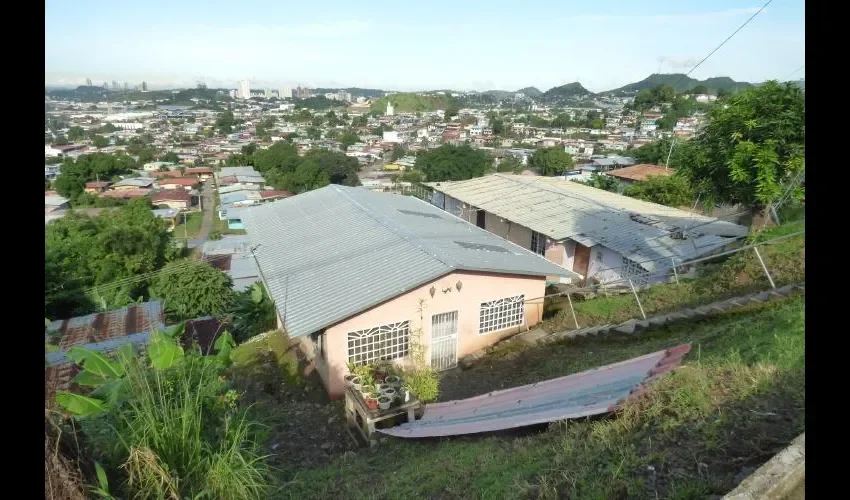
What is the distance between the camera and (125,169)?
68312 mm

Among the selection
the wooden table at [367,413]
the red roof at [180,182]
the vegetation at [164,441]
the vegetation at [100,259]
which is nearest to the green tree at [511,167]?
the red roof at [180,182]

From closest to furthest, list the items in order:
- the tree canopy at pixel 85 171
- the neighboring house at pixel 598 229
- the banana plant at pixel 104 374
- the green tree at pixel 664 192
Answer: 1. the banana plant at pixel 104 374
2. the neighboring house at pixel 598 229
3. the green tree at pixel 664 192
4. the tree canopy at pixel 85 171

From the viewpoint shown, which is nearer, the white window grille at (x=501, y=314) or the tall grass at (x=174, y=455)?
the tall grass at (x=174, y=455)

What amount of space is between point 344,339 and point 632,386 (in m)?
6.03

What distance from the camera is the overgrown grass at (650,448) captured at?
360cm

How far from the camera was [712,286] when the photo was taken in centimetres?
1079

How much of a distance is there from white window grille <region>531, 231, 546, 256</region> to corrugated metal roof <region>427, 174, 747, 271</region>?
2.00 ft

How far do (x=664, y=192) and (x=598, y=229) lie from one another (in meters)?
13.9

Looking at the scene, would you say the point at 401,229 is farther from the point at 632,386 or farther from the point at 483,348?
the point at 632,386

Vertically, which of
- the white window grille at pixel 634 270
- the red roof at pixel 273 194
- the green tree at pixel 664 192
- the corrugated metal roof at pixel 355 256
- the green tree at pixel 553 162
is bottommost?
the red roof at pixel 273 194

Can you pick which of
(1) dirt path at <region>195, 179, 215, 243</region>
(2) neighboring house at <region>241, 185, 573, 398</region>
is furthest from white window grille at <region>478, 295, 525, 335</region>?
(1) dirt path at <region>195, 179, 215, 243</region>

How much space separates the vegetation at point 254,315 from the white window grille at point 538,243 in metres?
10.00

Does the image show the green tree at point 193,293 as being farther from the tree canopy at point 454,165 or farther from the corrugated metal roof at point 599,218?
the tree canopy at point 454,165

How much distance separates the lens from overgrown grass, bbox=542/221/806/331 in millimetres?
9477
